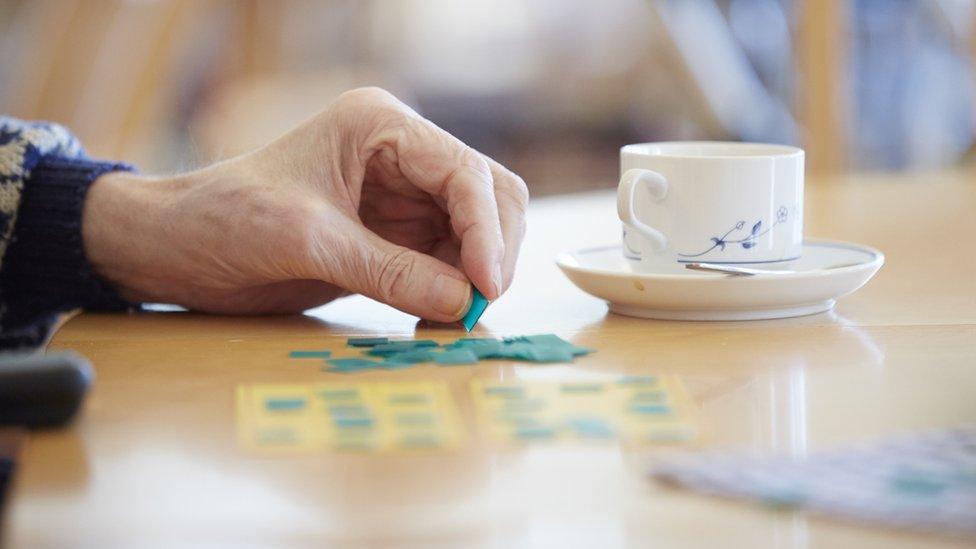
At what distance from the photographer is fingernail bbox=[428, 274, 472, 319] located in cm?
83

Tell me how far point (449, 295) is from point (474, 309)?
0.08 ft

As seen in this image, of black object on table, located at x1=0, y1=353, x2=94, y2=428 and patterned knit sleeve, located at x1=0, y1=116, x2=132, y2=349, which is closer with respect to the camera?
black object on table, located at x1=0, y1=353, x2=94, y2=428

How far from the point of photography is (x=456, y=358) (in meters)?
0.71

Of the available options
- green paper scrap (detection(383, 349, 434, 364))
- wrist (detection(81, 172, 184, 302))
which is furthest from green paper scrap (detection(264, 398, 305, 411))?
wrist (detection(81, 172, 184, 302))

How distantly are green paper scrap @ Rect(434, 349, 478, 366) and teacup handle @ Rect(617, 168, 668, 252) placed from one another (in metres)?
0.20

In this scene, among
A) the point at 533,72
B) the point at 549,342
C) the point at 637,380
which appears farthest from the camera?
the point at 533,72

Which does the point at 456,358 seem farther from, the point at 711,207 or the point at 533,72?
the point at 533,72

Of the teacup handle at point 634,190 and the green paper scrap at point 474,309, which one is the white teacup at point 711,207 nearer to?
the teacup handle at point 634,190

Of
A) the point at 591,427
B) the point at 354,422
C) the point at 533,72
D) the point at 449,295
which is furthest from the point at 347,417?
the point at 533,72

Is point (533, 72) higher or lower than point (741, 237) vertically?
higher

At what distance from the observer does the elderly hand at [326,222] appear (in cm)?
84

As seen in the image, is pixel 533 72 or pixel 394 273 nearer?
pixel 394 273

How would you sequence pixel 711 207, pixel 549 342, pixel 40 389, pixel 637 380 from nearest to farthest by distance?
pixel 40 389 → pixel 637 380 → pixel 549 342 → pixel 711 207

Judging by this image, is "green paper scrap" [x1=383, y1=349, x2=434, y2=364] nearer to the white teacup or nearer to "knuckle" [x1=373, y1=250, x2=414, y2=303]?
"knuckle" [x1=373, y1=250, x2=414, y2=303]
